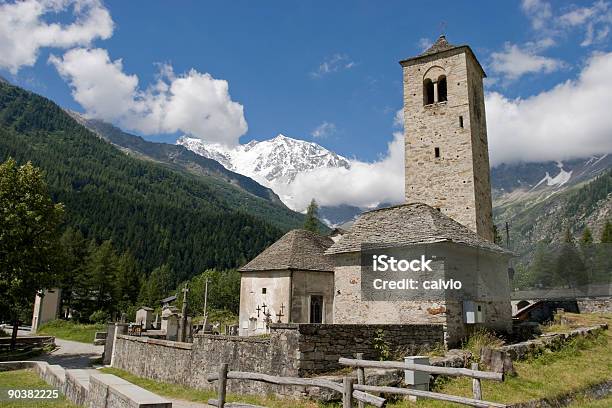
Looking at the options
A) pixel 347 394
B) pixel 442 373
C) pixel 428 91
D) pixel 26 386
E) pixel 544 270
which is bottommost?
pixel 26 386

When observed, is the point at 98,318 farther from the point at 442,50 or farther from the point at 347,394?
the point at 347,394

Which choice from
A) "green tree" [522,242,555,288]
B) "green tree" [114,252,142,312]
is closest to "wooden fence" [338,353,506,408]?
"green tree" [522,242,555,288]

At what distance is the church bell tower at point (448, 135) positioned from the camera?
2397 centimetres

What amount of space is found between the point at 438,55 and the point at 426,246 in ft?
49.3

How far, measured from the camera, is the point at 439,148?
2528 cm

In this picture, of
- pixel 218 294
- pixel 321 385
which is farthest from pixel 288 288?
pixel 218 294

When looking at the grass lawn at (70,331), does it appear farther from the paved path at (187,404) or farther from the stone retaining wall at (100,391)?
the paved path at (187,404)

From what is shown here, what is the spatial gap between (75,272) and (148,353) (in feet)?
155

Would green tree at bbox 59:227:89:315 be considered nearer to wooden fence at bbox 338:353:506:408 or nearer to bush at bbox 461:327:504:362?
bush at bbox 461:327:504:362

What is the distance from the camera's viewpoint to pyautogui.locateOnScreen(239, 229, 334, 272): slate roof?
23797mm

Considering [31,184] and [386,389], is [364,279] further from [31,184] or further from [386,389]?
[31,184]

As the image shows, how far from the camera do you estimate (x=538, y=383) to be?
37.5 feet

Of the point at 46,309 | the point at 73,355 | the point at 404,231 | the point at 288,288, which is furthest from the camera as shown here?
the point at 46,309

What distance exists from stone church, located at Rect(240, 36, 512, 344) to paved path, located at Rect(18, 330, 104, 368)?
8.64 meters
